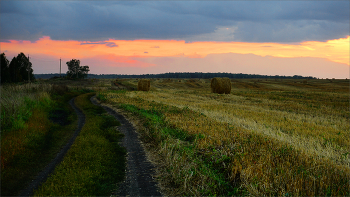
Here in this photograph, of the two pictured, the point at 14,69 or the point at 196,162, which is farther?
the point at 14,69

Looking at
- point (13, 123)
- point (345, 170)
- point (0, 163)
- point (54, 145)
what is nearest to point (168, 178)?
point (345, 170)

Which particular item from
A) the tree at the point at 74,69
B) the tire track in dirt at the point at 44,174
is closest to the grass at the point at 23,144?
the tire track in dirt at the point at 44,174

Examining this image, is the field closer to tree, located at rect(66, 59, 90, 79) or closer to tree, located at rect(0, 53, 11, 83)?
tree, located at rect(0, 53, 11, 83)

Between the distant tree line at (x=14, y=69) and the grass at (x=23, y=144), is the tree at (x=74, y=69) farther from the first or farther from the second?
the grass at (x=23, y=144)

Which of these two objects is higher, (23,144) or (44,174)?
(23,144)

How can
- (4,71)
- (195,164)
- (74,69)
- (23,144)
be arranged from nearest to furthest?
(195,164)
(23,144)
(4,71)
(74,69)

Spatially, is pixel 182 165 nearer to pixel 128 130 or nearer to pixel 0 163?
pixel 0 163

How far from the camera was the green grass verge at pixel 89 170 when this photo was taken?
6.24 meters

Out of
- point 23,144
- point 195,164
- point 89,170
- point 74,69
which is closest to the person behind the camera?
point 195,164

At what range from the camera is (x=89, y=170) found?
7.46 m

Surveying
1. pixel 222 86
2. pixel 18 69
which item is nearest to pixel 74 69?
pixel 18 69

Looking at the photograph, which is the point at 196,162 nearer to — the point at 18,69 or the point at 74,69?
the point at 18,69

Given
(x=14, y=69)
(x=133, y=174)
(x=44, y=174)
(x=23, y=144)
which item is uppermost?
(x=14, y=69)

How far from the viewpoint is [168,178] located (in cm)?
696
